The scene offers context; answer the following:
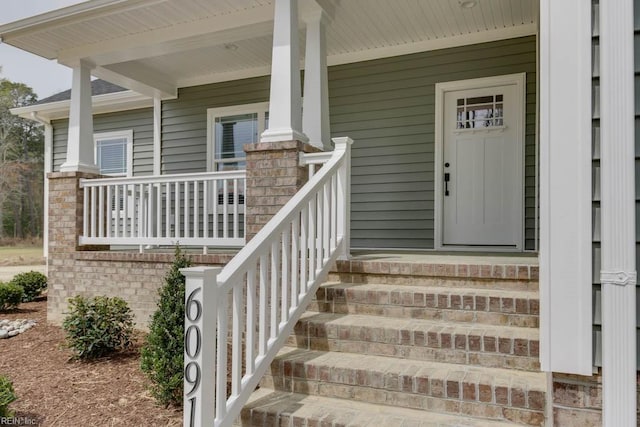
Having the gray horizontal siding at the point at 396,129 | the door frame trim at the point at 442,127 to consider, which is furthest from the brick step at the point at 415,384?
the gray horizontal siding at the point at 396,129

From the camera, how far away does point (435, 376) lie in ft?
7.63

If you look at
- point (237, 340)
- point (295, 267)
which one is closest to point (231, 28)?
point (295, 267)

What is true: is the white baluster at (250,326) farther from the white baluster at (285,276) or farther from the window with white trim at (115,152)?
the window with white trim at (115,152)

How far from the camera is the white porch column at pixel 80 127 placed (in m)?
5.30

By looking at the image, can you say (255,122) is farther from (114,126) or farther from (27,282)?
(27,282)

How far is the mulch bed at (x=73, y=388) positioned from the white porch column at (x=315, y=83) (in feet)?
8.39

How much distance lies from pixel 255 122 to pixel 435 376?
16.4 feet

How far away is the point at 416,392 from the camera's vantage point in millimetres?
2336

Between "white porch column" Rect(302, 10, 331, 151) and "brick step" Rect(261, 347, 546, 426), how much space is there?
2.23 m

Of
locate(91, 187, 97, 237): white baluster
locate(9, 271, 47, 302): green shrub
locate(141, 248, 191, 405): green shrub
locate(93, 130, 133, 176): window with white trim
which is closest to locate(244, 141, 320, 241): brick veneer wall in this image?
locate(141, 248, 191, 405): green shrub

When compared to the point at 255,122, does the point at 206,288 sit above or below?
below

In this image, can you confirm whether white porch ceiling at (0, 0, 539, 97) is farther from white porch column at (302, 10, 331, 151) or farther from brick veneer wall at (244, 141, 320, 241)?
brick veneer wall at (244, 141, 320, 241)

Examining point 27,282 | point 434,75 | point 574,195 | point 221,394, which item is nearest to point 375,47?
point 434,75

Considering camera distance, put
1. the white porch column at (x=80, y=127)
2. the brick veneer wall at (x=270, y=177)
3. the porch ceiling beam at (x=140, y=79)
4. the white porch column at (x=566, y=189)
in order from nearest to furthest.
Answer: the white porch column at (x=566, y=189) → the brick veneer wall at (x=270, y=177) → the white porch column at (x=80, y=127) → the porch ceiling beam at (x=140, y=79)
